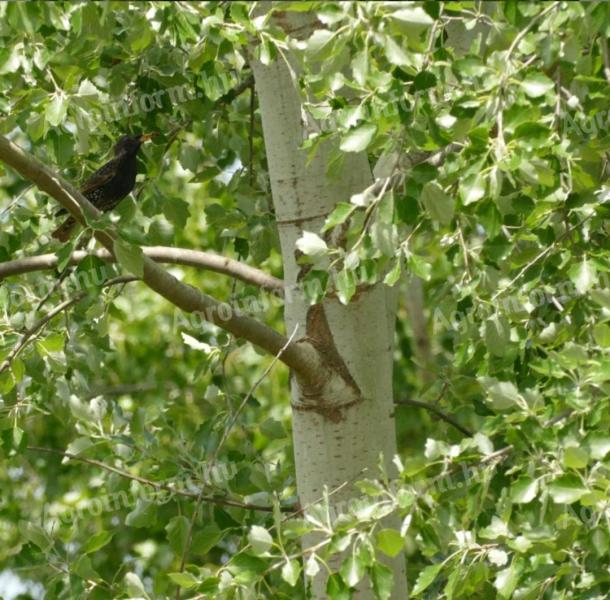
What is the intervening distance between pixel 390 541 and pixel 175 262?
3.76 feet

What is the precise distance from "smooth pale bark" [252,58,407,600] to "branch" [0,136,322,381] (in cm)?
9

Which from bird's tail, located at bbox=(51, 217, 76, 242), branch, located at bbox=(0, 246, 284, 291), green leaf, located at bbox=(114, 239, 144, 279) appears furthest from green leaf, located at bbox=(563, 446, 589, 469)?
bird's tail, located at bbox=(51, 217, 76, 242)

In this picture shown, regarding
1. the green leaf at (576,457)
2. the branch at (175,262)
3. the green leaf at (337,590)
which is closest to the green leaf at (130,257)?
the branch at (175,262)

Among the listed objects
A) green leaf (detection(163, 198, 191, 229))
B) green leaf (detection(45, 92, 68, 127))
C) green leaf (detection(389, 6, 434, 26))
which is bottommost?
green leaf (detection(389, 6, 434, 26))

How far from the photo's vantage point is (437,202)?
2363 mm

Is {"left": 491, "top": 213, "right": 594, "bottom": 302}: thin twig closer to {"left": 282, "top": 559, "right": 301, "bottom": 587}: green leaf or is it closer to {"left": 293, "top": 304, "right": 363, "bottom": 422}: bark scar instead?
{"left": 293, "top": 304, "right": 363, "bottom": 422}: bark scar

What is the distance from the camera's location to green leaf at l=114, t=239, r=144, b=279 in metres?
2.63

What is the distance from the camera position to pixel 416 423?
7832 millimetres

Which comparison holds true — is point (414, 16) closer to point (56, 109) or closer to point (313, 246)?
point (313, 246)

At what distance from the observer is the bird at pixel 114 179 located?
429 centimetres

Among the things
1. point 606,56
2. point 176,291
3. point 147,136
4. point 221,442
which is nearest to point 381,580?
point 221,442

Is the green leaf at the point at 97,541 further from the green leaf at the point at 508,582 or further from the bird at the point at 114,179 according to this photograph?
the bird at the point at 114,179

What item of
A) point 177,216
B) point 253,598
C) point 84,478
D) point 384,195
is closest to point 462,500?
point 253,598

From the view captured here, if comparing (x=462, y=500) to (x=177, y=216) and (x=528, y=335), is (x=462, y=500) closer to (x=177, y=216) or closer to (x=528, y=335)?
(x=528, y=335)
